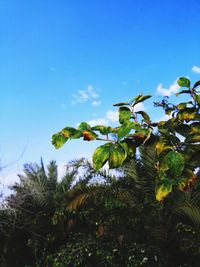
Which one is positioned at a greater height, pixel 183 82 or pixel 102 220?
pixel 102 220

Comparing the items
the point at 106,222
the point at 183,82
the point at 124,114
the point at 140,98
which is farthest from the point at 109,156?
the point at 106,222

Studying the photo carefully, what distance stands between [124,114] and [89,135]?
182 millimetres

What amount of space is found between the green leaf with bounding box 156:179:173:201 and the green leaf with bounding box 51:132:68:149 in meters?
0.34

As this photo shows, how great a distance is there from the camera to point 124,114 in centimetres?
147

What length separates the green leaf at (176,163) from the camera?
1186 millimetres

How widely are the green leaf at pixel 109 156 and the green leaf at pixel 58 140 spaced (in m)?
0.19

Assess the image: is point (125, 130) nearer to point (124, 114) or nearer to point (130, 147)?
point (130, 147)

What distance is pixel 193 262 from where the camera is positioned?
1025cm

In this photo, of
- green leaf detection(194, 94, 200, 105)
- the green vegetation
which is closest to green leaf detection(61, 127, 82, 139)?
green leaf detection(194, 94, 200, 105)

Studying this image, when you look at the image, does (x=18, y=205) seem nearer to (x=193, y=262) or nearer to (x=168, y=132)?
(x=193, y=262)

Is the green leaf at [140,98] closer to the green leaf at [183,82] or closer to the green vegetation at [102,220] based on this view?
the green leaf at [183,82]

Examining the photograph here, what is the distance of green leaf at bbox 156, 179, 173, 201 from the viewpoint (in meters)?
1.18

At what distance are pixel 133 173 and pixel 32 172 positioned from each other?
17.8 ft

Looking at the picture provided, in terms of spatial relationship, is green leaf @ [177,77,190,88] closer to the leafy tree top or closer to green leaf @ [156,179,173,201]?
the leafy tree top
